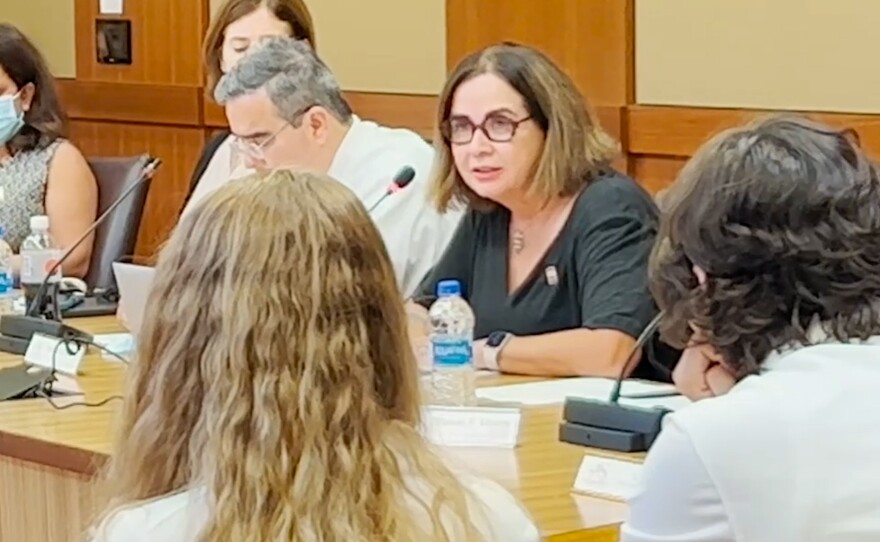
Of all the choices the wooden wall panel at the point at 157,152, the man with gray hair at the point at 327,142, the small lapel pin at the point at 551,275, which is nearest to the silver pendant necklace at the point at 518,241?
the small lapel pin at the point at 551,275

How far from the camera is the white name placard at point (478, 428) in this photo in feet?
8.34

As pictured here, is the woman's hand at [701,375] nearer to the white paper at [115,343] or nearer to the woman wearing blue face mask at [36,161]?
the white paper at [115,343]

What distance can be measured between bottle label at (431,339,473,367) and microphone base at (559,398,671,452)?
1.06 feet

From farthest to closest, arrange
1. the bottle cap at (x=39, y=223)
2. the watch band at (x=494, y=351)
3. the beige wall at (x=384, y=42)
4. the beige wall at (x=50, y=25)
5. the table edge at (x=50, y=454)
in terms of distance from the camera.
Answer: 1. the beige wall at (x=50, y=25)
2. the beige wall at (x=384, y=42)
3. the bottle cap at (x=39, y=223)
4. the watch band at (x=494, y=351)
5. the table edge at (x=50, y=454)

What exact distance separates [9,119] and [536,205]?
202 cm

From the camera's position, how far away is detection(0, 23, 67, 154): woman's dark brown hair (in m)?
4.84

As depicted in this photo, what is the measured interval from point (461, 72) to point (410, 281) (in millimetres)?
562

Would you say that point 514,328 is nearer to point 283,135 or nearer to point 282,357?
point 283,135

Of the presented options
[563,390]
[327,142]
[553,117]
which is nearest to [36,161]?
[327,142]

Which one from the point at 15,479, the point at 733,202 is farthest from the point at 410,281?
the point at 733,202

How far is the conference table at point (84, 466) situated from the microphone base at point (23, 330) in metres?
0.25

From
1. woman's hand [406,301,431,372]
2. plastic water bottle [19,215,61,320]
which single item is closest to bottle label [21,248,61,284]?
plastic water bottle [19,215,61,320]

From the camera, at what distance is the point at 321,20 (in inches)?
223

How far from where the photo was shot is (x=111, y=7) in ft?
21.5
